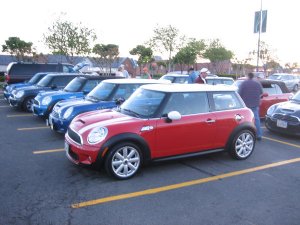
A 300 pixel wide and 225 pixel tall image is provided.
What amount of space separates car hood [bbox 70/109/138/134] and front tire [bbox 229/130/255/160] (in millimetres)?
2179

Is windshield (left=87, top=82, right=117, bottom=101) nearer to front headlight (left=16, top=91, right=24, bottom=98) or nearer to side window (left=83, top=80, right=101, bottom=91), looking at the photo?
side window (left=83, top=80, right=101, bottom=91)

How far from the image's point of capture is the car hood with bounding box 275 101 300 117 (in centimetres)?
779

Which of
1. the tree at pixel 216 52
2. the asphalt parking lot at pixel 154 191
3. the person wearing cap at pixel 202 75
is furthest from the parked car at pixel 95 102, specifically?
the tree at pixel 216 52

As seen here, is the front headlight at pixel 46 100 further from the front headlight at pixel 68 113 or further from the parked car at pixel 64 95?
the front headlight at pixel 68 113

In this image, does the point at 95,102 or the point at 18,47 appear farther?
the point at 18,47

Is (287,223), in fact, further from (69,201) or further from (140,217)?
(69,201)

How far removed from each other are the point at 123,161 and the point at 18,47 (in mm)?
48016

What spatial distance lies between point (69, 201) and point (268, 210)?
2610 millimetres

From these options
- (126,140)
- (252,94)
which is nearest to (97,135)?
(126,140)

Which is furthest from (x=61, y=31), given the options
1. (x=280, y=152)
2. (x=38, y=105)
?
(x=280, y=152)

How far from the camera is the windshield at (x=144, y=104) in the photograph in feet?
16.6

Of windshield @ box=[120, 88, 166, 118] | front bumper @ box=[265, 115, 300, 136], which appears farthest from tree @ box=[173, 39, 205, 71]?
windshield @ box=[120, 88, 166, 118]

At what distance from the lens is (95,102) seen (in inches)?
291

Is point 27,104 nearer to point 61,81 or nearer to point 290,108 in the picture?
point 61,81
